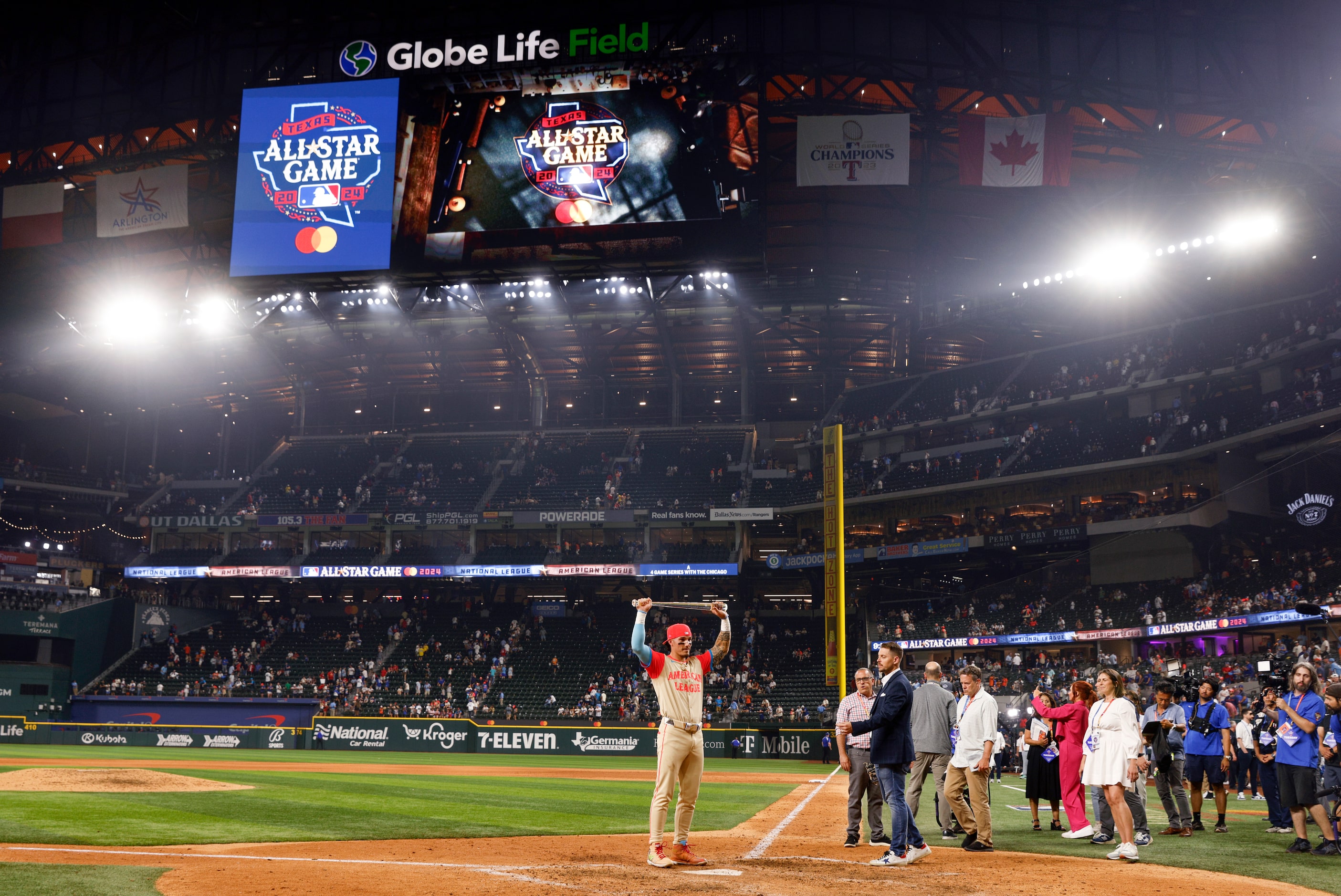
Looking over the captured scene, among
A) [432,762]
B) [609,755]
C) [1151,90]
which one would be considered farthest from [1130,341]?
[432,762]

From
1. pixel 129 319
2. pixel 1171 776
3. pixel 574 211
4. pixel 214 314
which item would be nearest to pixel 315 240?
pixel 574 211

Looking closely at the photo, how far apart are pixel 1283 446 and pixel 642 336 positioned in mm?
26365

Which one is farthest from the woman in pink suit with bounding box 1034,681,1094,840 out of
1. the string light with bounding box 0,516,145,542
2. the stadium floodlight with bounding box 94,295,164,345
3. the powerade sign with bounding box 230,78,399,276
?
the string light with bounding box 0,516,145,542

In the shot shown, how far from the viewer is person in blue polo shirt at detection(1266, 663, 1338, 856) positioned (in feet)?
30.3

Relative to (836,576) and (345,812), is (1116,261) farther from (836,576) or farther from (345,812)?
(345,812)

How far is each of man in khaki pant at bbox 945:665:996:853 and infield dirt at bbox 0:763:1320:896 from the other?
26cm

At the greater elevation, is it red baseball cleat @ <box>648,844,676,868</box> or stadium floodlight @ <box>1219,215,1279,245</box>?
stadium floodlight @ <box>1219,215,1279,245</box>

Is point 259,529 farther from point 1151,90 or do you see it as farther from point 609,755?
point 1151,90

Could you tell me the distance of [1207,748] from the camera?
38.4 ft

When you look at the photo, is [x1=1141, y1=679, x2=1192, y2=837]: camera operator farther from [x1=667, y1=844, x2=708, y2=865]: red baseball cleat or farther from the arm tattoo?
[x1=667, y1=844, x2=708, y2=865]: red baseball cleat

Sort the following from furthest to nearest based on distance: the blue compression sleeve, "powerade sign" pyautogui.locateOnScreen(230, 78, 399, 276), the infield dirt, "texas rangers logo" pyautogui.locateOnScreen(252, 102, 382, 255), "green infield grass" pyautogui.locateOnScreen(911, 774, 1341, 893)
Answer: "texas rangers logo" pyautogui.locateOnScreen(252, 102, 382, 255)
"powerade sign" pyautogui.locateOnScreen(230, 78, 399, 276)
"green infield grass" pyautogui.locateOnScreen(911, 774, 1341, 893)
the blue compression sleeve
the infield dirt

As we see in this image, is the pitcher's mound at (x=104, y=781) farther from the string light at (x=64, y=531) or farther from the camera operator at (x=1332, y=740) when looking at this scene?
the string light at (x=64, y=531)

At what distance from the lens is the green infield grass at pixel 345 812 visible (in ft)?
33.7

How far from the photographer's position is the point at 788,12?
23391 mm
